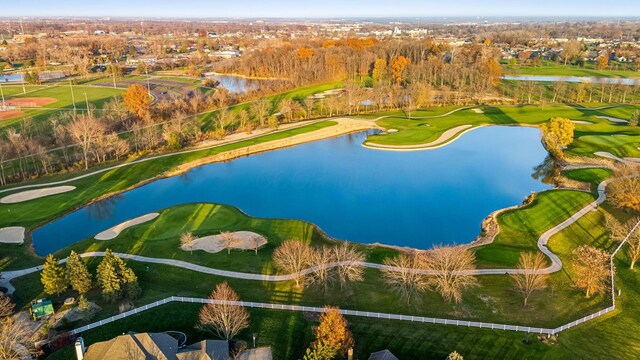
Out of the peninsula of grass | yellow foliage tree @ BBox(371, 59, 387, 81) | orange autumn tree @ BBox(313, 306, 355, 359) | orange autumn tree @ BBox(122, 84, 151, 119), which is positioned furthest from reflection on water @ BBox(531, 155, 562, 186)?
orange autumn tree @ BBox(122, 84, 151, 119)

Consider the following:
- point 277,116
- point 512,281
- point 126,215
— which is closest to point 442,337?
point 512,281

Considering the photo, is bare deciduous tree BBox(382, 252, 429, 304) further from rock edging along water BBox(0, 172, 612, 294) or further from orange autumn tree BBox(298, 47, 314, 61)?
orange autumn tree BBox(298, 47, 314, 61)

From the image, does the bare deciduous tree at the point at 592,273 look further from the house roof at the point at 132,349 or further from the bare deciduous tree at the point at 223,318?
the house roof at the point at 132,349

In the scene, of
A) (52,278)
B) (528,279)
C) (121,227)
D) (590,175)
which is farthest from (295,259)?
(590,175)

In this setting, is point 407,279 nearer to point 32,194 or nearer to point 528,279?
point 528,279

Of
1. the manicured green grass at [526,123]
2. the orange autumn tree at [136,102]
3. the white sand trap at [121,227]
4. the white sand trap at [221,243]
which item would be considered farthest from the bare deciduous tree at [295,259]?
the orange autumn tree at [136,102]

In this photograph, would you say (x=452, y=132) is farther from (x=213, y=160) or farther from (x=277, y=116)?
(x=213, y=160)
